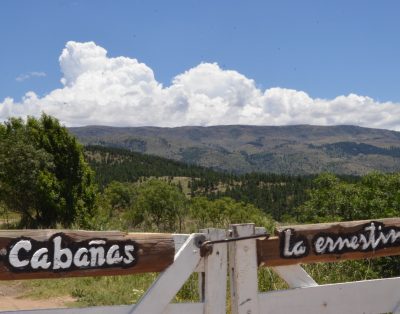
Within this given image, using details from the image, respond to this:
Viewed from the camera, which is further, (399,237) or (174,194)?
(174,194)

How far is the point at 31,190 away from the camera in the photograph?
23203 mm

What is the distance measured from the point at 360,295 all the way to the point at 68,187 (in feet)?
72.2

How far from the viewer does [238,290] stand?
2846 millimetres

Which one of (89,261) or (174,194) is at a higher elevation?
(89,261)

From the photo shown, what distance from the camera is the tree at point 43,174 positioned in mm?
22766

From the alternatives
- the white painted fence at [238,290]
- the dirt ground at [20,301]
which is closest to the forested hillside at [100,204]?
the dirt ground at [20,301]

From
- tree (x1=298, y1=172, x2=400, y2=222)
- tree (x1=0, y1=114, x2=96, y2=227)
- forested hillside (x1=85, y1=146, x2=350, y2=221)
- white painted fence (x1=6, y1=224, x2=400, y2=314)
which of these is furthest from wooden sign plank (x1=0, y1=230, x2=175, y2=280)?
forested hillside (x1=85, y1=146, x2=350, y2=221)

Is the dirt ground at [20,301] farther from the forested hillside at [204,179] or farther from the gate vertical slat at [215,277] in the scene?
the forested hillside at [204,179]

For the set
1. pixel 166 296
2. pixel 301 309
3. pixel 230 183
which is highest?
pixel 166 296

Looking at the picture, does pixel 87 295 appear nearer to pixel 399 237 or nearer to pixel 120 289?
pixel 120 289

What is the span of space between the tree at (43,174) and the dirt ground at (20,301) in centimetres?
1515

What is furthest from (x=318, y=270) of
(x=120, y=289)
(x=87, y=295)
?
(x=87, y=295)

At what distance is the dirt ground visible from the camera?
640 centimetres

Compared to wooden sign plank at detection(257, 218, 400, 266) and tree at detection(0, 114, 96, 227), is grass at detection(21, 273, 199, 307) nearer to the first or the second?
wooden sign plank at detection(257, 218, 400, 266)
